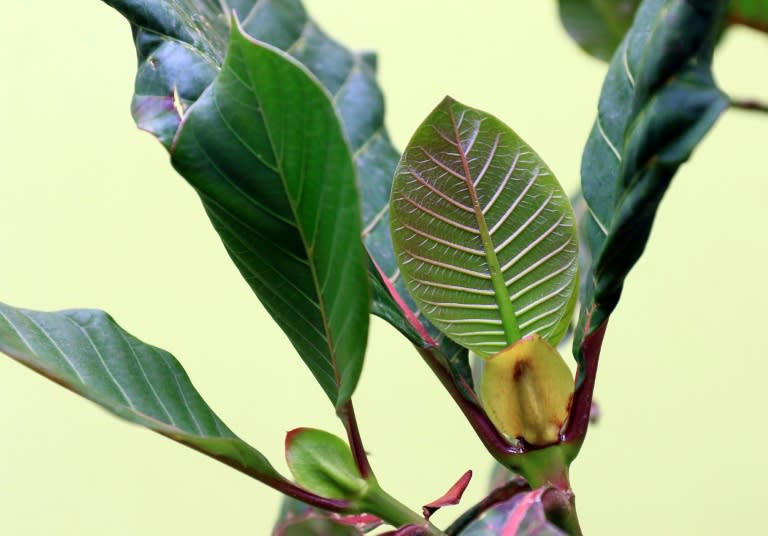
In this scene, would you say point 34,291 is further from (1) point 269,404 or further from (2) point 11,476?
(1) point 269,404

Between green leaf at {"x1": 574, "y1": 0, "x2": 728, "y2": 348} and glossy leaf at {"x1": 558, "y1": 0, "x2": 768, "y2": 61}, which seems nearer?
green leaf at {"x1": 574, "y1": 0, "x2": 728, "y2": 348}

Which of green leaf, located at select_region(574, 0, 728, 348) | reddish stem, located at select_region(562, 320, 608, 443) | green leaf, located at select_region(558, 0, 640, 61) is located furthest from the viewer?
green leaf, located at select_region(558, 0, 640, 61)

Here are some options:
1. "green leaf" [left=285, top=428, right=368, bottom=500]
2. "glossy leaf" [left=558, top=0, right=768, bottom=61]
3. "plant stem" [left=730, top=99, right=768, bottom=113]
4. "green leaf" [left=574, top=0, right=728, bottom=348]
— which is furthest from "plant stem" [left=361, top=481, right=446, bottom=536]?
"glossy leaf" [left=558, top=0, right=768, bottom=61]

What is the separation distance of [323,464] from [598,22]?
41 cm

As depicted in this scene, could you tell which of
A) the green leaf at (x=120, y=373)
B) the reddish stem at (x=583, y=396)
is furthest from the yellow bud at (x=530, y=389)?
the green leaf at (x=120, y=373)

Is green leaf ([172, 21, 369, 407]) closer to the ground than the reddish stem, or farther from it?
farther from it

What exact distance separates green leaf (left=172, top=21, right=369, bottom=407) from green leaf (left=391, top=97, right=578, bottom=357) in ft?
0.20

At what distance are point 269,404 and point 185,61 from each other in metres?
1.23

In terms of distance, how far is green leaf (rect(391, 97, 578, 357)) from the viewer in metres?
0.41

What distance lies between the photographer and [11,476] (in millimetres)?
1604

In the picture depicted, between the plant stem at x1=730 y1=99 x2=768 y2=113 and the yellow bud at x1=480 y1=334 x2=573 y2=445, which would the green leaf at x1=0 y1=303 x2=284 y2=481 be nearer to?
the yellow bud at x1=480 y1=334 x2=573 y2=445

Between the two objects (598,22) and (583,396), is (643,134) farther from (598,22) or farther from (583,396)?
(598,22)

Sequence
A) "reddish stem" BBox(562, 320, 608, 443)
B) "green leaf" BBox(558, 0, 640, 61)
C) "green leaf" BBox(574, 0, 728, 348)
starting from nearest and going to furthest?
"green leaf" BBox(574, 0, 728, 348), "reddish stem" BBox(562, 320, 608, 443), "green leaf" BBox(558, 0, 640, 61)

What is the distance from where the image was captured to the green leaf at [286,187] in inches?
12.7
